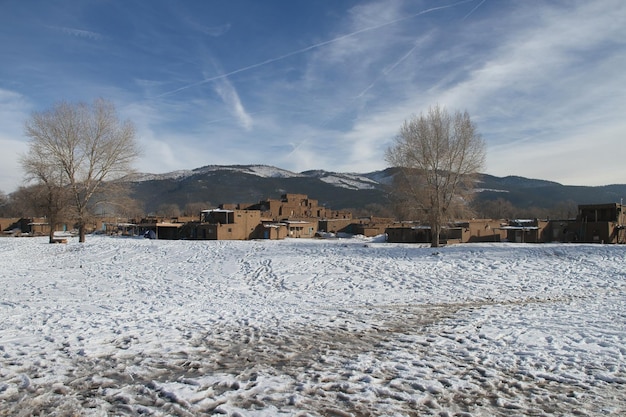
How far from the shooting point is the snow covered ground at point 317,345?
6082 millimetres

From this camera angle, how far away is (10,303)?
46.6 feet

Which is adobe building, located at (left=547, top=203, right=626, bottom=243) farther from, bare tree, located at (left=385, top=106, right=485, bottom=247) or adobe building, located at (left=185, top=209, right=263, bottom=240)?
adobe building, located at (left=185, top=209, right=263, bottom=240)

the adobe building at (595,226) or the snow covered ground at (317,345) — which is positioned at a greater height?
the adobe building at (595,226)

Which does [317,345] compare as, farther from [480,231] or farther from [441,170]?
[480,231]

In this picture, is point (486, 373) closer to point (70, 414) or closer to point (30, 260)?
point (70, 414)

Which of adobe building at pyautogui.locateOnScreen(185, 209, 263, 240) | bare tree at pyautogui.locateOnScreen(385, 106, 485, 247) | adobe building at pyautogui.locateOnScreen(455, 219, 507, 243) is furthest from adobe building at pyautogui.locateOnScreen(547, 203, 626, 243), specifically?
adobe building at pyautogui.locateOnScreen(185, 209, 263, 240)

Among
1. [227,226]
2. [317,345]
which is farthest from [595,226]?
[317,345]

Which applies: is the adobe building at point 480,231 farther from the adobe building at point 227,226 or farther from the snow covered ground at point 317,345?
the snow covered ground at point 317,345

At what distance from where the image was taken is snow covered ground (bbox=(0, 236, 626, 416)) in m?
6.08

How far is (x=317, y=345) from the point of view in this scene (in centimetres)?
914

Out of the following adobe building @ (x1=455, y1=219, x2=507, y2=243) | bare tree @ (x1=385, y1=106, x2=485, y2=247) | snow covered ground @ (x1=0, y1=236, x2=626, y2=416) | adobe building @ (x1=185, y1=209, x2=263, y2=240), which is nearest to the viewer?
→ snow covered ground @ (x1=0, y1=236, x2=626, y2=416)

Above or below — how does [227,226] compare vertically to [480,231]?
above

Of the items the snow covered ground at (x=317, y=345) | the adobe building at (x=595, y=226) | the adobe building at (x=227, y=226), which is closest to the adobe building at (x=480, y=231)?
the adobe building at (x=595, y=226)

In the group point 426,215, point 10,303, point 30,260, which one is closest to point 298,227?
point 426,215
